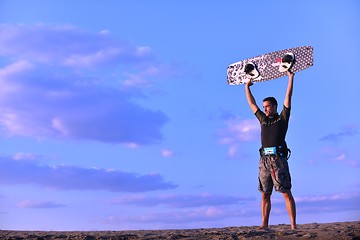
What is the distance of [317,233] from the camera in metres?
9.25

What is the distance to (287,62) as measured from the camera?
39.3 feet

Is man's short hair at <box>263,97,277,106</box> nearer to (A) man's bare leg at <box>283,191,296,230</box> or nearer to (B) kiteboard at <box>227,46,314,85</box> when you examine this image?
(B) kiteboard at <box>227,46,314,85</box>

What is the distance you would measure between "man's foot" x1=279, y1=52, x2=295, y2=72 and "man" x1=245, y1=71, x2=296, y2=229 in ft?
2.71

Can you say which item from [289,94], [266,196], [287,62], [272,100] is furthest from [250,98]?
[266,196]

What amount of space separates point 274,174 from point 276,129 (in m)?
1.01

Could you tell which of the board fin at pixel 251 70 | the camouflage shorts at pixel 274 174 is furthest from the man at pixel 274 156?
the board fin at pixel 251 70

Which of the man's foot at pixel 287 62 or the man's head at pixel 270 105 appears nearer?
the man's head at pixel 270 105

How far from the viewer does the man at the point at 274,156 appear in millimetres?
10562

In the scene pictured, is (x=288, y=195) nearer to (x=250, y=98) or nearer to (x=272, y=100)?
(x=272, y=100)

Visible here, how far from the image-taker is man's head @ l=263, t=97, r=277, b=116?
1102 cm

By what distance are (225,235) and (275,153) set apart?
230cm

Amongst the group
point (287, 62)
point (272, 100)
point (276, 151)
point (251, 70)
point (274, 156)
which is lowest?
point (274, 156)

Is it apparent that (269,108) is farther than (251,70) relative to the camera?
No

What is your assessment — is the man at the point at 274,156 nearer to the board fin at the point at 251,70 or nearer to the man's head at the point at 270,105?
the man's head at the point at 270,105
